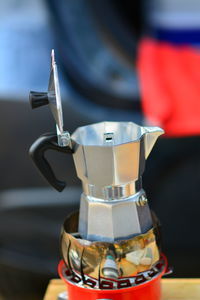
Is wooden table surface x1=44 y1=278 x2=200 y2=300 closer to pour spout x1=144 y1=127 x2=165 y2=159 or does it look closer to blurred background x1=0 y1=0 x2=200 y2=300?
pour spout x1=144 y1=127 x2=165 y2=159

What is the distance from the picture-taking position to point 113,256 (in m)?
0.64

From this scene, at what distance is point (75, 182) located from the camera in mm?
1412

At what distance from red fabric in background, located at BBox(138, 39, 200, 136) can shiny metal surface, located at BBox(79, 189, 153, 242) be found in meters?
0.71

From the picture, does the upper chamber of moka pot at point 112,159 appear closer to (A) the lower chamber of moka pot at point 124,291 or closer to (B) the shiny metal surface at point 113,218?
(B) the shiny metal surface at point 113,218

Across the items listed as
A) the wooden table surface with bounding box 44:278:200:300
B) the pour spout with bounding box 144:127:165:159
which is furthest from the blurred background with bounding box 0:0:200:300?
the pour spout with bounding box 144:127:165:159

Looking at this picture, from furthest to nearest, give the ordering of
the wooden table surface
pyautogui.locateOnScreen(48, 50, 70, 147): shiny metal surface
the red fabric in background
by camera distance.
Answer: the red fabric in background → the wooden table surface → pyautogui.locateOnScreen(48, 50, 70, 147): shiny metal surface

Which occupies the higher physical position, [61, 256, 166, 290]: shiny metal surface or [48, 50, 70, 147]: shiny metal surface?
[48, 50, 70, 147]: shiny metal surface

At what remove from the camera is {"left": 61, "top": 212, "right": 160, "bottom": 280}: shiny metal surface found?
64 cm

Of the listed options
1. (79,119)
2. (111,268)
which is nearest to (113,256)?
(111,268)

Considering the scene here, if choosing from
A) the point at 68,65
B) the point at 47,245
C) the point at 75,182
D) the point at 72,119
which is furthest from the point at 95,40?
the point at 47,245

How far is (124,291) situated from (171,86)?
889mm

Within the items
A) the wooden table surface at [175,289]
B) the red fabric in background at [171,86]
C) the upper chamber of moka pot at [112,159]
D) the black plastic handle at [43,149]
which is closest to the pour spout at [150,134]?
the upper chamber of moka pot at [112,159]

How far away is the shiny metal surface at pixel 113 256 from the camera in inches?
25.1

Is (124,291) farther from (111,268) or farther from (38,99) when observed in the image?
(38,99)
